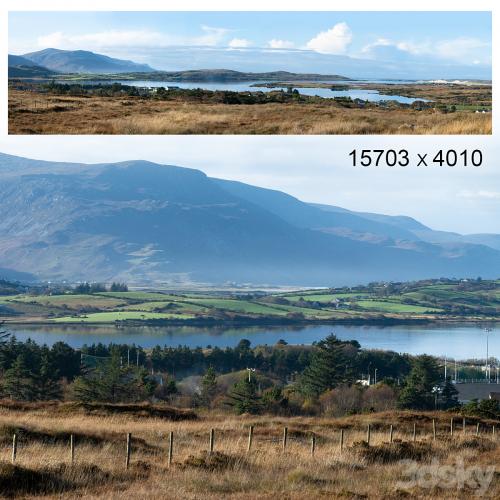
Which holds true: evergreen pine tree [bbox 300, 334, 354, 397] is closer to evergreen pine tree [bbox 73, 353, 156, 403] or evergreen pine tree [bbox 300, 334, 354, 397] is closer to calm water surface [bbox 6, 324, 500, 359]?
evergreen pine tree [bbox 73, 353, 156, 403]

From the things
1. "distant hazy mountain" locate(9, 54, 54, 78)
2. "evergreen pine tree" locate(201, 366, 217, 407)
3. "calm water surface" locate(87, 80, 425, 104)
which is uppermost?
"distant hazy mountain" locate(9, 54, 54, 78)

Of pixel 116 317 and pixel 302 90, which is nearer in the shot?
pixel 302 90

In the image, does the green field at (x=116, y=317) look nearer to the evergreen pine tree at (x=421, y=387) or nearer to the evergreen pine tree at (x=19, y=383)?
the evergreen pine tree at (x=421, y=387)

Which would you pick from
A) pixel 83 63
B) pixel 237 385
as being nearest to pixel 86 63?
pixel 83 63

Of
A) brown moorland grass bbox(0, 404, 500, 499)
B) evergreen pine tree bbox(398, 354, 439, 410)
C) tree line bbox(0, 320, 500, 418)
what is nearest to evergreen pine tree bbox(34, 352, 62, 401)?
tree line bbox(0, 320, 500, 418)

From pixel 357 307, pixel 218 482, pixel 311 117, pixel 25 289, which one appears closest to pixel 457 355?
pixel 357 307

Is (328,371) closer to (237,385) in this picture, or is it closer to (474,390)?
(237,385)

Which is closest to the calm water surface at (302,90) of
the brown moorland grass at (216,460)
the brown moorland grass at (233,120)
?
the brown moorland grass at (233,120)
